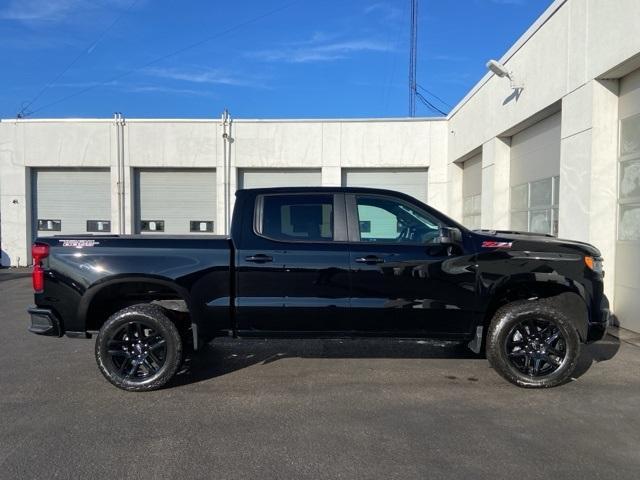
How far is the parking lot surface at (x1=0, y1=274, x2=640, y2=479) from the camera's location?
342cm

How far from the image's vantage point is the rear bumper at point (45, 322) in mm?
4926

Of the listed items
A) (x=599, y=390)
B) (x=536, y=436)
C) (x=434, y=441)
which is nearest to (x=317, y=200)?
(x=434, y=441)

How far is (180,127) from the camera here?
1648cm

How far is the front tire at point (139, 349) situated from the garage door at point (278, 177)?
12001 millimetres

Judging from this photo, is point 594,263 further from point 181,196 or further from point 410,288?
point 181,196

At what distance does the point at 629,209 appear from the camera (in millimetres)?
7336

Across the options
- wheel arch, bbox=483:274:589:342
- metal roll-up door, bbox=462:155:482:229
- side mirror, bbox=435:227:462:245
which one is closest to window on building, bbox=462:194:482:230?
metal roll-up door, bbox=462:155:482:229

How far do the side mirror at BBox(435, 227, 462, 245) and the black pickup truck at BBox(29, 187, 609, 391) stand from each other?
0.03 metres

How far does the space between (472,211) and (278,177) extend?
20.9 ft

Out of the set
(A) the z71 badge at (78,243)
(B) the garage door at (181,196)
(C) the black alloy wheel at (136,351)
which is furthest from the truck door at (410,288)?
(B) the garage door at (181,196)

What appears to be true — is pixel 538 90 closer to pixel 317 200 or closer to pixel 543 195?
pixel 543 195

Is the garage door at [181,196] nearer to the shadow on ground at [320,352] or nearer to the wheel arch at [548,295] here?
the shadow on ground at [320,352]

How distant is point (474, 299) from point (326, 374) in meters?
1.77

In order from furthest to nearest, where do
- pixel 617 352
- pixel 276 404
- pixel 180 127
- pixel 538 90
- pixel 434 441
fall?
pixel 180 127 → pixel 538 90 → pixel 617 352 → pixel 276 404 → pixel 434 441
